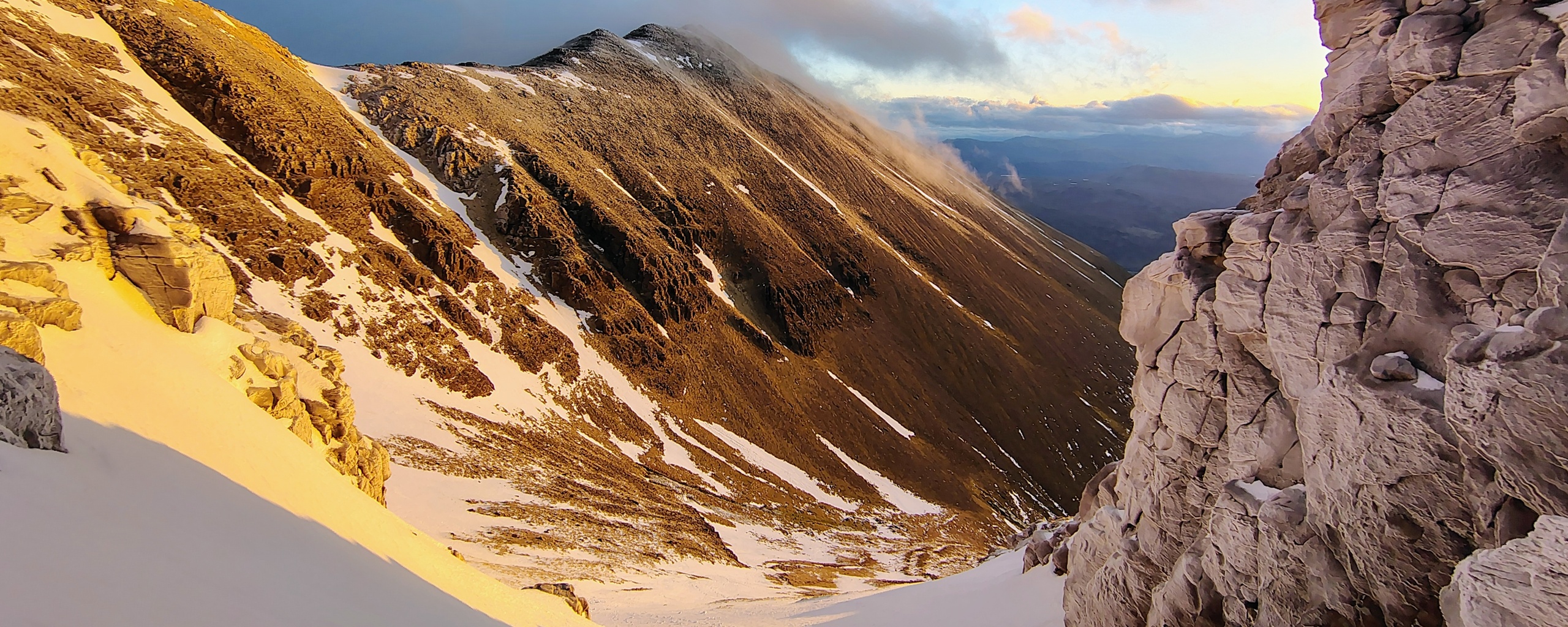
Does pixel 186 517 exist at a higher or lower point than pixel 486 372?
higher

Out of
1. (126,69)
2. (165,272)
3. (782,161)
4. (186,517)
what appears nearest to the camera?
(186,517)

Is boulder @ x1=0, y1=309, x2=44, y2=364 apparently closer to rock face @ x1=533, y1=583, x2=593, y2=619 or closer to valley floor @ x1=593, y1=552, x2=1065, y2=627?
rock face @ x1=533, y1=583, x2=593, y2=619

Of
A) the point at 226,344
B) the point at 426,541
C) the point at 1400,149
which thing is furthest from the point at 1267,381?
the point at 226,344

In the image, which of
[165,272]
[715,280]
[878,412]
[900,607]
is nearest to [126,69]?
[165,272]

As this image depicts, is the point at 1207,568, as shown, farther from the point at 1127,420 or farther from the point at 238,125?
the point at 1127,420

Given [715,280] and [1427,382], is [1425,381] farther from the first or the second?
[715,280]
